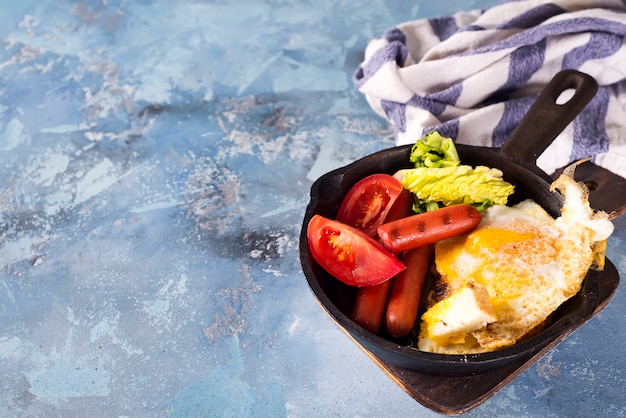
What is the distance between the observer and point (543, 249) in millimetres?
1504

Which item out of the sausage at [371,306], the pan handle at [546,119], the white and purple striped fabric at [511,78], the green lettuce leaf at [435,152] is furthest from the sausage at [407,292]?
the white and purple striped fabric at [511,78]

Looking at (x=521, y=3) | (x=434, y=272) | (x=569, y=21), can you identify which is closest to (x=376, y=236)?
(x=434, y=272)

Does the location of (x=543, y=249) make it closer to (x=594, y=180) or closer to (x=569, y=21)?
(x=594, y=180)

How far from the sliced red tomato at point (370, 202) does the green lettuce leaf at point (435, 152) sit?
0.10m

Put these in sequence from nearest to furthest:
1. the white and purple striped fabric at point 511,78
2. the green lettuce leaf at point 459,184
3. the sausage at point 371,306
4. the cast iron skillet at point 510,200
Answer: the cast iron skillet at point 510,200 → the sausage at point 371,306 → the green lettuce leaf at point 459,184 → the white and purple striped fabric at point 511,78

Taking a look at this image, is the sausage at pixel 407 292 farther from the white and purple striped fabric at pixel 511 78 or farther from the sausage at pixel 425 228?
the white and purple striped fabric at pixel 511 78

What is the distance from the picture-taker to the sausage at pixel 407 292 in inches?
59.7

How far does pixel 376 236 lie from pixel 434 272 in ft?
0.60

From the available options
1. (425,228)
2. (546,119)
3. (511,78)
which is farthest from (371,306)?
(511,78)

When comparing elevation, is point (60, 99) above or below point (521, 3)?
below

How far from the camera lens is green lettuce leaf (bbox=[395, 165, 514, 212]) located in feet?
5.46

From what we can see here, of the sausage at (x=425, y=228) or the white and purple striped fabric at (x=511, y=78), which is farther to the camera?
the white and purple striped fabric at (x=511, y=78)

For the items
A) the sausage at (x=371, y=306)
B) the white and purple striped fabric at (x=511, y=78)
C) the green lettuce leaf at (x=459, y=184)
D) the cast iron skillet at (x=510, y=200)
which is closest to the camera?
the cast iron skillet at (x=510, y=200)

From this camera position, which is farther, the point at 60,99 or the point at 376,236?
the point at 60,99
